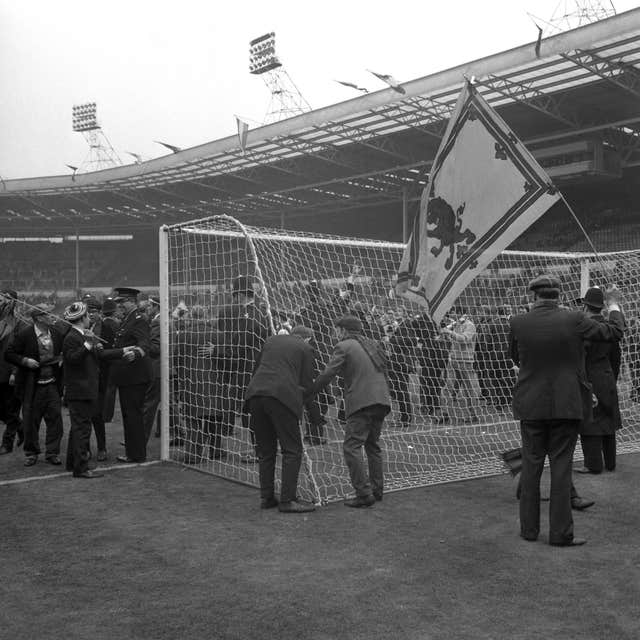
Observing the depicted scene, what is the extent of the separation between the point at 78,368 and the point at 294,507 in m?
A: 2.58

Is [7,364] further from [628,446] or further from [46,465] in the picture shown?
[628,446]

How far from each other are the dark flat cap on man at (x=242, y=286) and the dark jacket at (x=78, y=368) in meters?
1.46

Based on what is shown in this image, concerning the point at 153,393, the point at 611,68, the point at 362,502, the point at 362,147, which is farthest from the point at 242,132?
the point at 362,502

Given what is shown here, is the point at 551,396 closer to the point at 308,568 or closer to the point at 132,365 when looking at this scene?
the point at 308,568

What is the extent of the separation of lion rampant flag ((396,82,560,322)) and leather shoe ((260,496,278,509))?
1.98 metres

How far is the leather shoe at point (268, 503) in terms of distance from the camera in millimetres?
6207

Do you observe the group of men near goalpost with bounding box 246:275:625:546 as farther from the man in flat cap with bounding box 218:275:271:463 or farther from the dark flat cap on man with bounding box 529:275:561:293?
the man in flat cap with bounding box 218:275:271:463

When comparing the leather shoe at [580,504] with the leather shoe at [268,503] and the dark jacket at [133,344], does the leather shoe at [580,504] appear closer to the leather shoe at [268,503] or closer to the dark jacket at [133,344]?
the leather shoe at [268,503]

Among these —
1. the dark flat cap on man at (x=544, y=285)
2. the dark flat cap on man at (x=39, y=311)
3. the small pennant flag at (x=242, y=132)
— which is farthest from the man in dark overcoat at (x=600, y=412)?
the small pennant flag at (x=242, y=132)

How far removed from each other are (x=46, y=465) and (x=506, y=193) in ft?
17.6

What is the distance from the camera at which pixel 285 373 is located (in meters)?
6.12

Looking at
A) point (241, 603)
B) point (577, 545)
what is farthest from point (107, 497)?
point (577, 545)

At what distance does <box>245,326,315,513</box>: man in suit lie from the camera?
6.06m

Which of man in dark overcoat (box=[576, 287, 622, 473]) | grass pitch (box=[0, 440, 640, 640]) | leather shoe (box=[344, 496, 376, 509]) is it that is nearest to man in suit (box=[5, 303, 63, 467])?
grass pitch (box=[0, 440, 640, 640])
